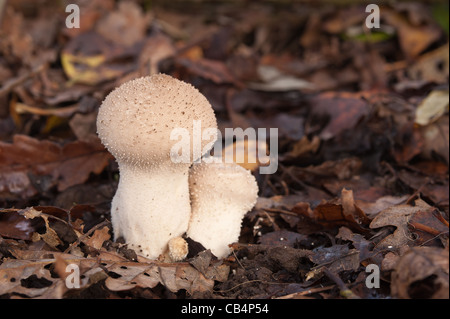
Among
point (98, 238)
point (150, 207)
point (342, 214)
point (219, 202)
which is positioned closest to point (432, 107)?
point (342, 214)

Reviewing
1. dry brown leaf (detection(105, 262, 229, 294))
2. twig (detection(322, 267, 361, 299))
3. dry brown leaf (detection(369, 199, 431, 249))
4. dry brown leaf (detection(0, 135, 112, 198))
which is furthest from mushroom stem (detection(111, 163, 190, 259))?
dry brown leaf (detection(369, 199, 431, 249))

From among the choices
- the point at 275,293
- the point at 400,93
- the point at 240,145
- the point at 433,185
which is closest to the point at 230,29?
the point at 400,93

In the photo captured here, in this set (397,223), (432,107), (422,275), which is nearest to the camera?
(422,275)

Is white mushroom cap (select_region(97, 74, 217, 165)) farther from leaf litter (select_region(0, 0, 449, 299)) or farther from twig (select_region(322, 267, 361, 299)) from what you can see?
twig (select_region(322, 267, 361, 299))

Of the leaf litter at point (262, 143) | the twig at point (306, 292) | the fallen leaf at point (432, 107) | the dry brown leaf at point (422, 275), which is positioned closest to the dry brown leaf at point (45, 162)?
the leaf litter at point (262, 143)

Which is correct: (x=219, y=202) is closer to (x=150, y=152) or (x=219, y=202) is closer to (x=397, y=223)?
(x=150, y=152)
